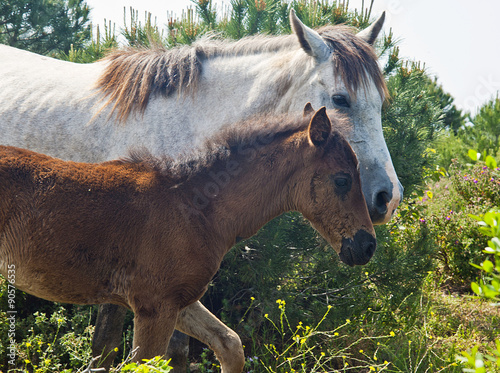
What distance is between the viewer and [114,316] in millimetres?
3268

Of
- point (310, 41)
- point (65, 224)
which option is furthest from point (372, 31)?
point (65, 224)

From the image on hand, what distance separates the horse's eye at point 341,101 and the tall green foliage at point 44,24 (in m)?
6.73

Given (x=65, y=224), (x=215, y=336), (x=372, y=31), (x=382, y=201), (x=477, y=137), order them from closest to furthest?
1. (x=65, y=224)
2. (x=215, y=336)
3. (x=382, y=201)
4. (x=372, y=31)
5. (x=477, y=137)

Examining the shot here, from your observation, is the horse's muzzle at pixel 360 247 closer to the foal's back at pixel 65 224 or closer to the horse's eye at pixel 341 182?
the horse's eye at pixel 341 182

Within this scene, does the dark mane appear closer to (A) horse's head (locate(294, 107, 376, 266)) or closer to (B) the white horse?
(B) the white horse

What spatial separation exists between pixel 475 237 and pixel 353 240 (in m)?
4.53

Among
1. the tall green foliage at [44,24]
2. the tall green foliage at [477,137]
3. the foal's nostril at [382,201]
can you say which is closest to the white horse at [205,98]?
the foal's nostril at [382,201]

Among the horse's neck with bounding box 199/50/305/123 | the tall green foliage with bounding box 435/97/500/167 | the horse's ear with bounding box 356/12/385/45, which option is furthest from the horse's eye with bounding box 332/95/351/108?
the tall green foliage with bounding box 435/97/500/167

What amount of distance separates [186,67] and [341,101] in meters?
1.15

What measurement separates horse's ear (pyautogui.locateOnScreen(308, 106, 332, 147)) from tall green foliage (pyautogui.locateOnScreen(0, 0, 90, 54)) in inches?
282

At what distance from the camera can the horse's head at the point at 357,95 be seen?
3094 mm

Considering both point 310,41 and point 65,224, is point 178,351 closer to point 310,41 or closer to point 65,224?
point 65,224

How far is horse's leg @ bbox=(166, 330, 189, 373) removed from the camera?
10.9ft

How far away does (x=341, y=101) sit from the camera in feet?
10.8
